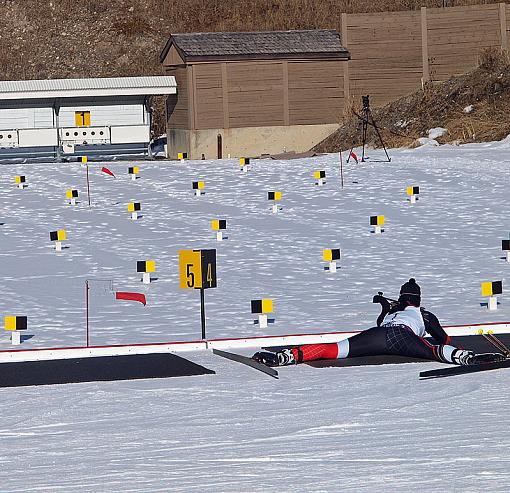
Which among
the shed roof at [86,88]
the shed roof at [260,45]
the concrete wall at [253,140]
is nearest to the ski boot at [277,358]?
the concrete wall at [253,140]

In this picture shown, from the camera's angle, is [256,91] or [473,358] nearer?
[473,358]

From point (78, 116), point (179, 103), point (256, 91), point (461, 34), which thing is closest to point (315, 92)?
point (256, 91)

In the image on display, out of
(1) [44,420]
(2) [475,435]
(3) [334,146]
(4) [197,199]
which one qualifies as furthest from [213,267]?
(3) [334,146]

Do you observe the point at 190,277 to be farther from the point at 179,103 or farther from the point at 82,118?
the point at 179,103

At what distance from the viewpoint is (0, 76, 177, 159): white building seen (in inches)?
1644

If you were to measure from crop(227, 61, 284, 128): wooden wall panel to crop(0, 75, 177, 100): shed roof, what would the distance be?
2281 millimetres

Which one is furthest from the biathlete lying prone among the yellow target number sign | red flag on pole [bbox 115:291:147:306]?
red flag on pole [bbox 115:291:147:306]

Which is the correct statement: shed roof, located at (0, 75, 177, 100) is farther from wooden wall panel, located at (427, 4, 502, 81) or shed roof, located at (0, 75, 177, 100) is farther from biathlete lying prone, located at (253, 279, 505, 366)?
biathlete lying prone, located at (253, 279, 505, 366)

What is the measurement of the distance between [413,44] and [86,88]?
1105 centimetres

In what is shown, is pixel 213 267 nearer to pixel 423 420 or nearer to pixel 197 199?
pixel 423 420

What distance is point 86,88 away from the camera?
4188cm

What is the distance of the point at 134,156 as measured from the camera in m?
42.2

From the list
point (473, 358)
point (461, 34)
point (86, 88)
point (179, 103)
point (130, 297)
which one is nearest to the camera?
point (473, 358)

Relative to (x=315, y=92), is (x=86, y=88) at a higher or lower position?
higher
